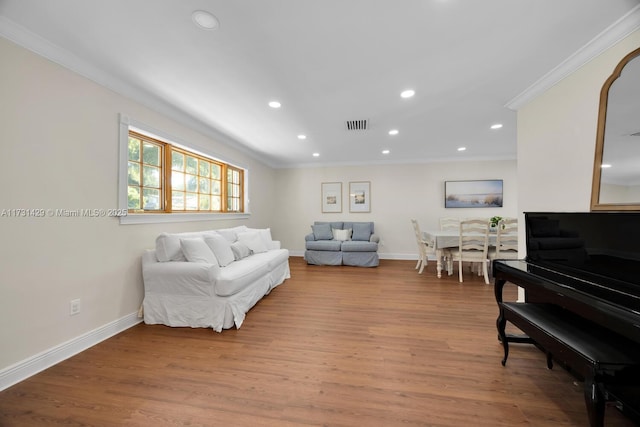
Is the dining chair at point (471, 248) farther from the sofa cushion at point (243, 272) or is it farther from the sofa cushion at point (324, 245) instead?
the sofa cushion at point (243, 272)

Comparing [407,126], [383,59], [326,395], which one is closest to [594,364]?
[326,395]

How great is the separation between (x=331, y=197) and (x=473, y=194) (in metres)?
3.41

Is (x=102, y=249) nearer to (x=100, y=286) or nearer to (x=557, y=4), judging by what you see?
(x=100, y=286)

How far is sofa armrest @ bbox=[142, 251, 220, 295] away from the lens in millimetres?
2484

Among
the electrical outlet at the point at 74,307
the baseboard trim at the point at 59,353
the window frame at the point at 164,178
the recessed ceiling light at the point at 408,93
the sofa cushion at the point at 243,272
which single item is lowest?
the baseboard trim at the point at 59,353

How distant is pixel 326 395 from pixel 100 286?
2.27m

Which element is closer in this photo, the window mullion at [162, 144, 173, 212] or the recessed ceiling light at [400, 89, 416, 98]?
the recessed ceiling light at [400, 89, 416, 98]

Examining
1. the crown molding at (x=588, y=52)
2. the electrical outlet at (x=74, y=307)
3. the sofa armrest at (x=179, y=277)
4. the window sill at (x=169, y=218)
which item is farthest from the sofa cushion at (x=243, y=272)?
the crown molding at (x=588, y=52)

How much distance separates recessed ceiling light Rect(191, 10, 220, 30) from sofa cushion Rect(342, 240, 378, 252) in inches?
174

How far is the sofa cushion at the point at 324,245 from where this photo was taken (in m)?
5.45

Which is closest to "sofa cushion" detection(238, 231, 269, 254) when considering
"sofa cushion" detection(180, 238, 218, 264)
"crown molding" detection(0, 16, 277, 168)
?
"sofa cushion" detection(180, 238, 218, 264)

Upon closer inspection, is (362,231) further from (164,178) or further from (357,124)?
(164,178)

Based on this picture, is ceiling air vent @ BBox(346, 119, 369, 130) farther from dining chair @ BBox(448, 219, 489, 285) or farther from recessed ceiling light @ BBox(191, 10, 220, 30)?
dining chair @ BBox(448, 219, 489, 285)

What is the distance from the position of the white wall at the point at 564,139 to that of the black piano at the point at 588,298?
0.41 metres
